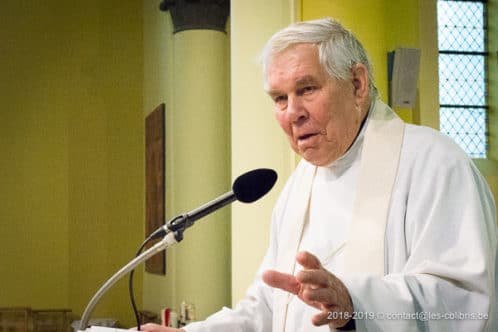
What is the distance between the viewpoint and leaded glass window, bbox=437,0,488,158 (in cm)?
752

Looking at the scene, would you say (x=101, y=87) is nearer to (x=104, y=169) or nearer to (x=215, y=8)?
(x=104, y=169)

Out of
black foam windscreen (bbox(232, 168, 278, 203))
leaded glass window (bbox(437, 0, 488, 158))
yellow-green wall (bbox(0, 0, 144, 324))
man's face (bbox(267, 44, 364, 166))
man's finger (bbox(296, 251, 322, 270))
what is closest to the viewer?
man's finger (bbox(296, 251, 322, 270))

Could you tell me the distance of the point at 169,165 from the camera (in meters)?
7.83

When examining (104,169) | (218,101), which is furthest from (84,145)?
(218,101)

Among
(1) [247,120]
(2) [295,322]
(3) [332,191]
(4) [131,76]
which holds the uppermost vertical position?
(4) [131,76]

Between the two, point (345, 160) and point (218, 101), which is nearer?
point (345, 160)

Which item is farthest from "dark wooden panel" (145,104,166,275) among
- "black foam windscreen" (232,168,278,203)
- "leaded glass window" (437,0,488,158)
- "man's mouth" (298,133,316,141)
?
"black foam windscreen" (232,168,278,203)

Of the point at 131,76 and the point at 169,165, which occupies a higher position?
the point at 131,76

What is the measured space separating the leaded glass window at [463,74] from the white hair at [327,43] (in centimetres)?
540

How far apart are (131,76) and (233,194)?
7.96 metres

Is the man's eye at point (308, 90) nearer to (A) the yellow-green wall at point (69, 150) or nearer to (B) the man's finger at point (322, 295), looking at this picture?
(B) the man's finger at point (322, 295)

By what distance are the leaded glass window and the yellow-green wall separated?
3939 mm

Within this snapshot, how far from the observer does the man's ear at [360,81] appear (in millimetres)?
2301

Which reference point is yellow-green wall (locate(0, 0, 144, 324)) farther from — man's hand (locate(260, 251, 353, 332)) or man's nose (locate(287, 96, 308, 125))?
man's hand (locate(260, 251, 353, 332))
